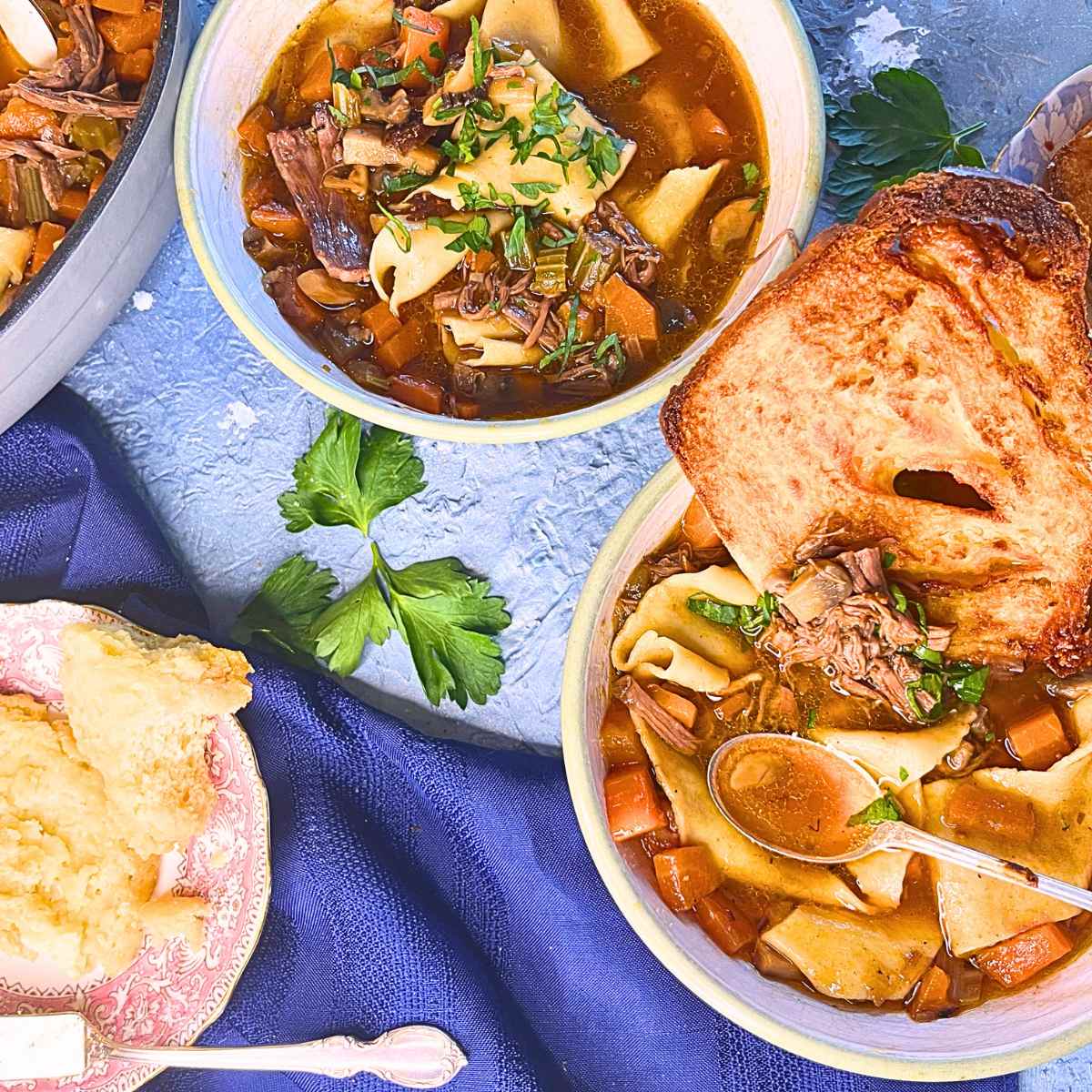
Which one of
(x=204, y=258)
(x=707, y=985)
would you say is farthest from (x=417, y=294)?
(x=707, y=985)

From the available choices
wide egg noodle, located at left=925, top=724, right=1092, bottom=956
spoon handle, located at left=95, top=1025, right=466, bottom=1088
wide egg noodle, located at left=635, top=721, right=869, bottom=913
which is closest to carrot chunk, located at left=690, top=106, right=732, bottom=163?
wide egg noodle, located at left=635, top=721, right=869, bottom=913

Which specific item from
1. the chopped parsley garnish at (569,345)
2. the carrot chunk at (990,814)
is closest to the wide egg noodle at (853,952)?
the carrot chunk at (990,814)

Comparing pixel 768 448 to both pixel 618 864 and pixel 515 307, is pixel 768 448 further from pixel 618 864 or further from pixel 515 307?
pixel 618 864

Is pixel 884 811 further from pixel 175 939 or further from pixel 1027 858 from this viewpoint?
pixel 175 939

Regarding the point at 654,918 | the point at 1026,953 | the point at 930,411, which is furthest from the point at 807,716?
the point at 930,411

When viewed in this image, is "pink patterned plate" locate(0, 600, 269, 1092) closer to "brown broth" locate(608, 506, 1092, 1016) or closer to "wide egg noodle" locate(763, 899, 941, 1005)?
"brown broth" locate(608, 506, 1092, 1016)
